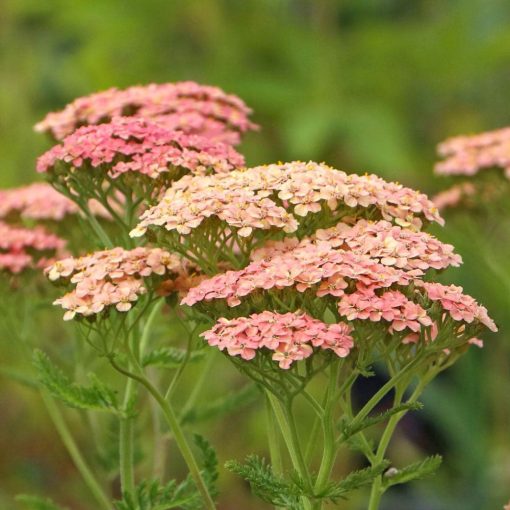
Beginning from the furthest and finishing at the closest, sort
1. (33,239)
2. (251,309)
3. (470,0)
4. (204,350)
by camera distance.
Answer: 1. (470,0)
2. (33,239)
3. (204,350)
4. (251,309)

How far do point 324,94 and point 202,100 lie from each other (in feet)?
14.9

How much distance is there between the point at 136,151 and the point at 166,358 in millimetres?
514

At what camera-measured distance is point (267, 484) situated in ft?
8.20

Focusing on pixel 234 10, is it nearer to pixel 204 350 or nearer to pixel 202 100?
pixel 202 100

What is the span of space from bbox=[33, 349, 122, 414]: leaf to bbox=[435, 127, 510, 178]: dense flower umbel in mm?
1638

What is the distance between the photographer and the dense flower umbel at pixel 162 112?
3.27 m

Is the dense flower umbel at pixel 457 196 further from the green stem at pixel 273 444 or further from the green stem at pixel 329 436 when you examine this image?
the green stem at pixel 329 436

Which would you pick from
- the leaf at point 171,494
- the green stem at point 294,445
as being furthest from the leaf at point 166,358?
the green stem at point 294,445

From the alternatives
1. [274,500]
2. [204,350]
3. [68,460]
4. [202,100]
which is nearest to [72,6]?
[68,460]

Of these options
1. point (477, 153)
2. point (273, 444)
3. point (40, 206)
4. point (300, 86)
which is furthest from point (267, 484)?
point (300, 86)

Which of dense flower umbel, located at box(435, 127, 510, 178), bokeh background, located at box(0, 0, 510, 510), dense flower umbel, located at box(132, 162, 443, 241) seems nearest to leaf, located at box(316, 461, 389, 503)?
dense flower umbel, located at box(132, 162, 443, 241)

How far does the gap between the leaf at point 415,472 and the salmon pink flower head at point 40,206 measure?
127cm

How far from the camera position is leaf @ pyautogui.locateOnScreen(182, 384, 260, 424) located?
3.39 meters

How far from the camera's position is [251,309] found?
2514mm
